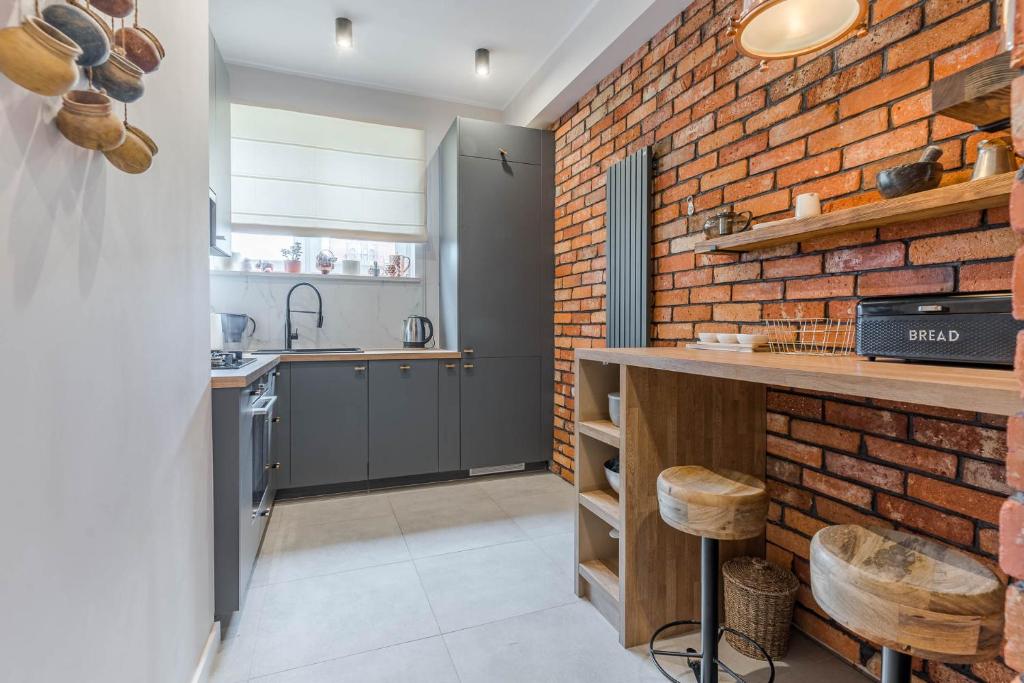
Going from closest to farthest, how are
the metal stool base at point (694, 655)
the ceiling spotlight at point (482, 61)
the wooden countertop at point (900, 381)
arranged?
the wooden countertop at point (900, 381) → the metal stool base at point (694, 655) → the ceiling spotlight at point (482, 61)

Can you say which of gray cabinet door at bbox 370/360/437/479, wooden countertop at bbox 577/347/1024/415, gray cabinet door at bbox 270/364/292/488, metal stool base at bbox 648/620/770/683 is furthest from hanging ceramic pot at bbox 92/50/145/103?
gray cabinet door at bbox 370/360/437/479

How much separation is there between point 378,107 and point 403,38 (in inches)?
31.4

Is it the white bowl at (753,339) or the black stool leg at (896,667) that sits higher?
the white bowl at (753,339)

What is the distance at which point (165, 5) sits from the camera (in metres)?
1.18

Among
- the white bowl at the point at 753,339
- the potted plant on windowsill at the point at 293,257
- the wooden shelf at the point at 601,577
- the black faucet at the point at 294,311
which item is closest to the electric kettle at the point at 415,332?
the black faucet at the point at 294,311

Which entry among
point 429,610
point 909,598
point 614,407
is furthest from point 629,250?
point 909,598

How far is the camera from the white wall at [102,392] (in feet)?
2.12

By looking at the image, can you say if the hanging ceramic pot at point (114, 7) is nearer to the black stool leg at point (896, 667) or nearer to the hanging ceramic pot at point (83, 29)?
the hanging ceramic pot at point (83, 29)

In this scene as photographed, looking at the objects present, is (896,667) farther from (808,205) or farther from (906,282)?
(808,205)

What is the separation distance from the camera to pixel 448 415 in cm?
336

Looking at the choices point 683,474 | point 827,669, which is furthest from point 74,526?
point 827,669

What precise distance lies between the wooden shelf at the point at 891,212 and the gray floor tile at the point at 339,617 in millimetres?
1809

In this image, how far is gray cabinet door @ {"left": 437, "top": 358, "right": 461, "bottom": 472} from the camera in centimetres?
334

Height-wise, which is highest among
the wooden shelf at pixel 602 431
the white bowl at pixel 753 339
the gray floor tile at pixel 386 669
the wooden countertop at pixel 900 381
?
the white bowl at pixel 753 339
